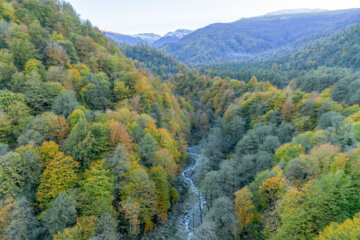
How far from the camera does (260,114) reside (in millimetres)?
74500

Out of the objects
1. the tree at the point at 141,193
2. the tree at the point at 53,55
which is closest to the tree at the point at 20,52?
the tree at the point at 53,55

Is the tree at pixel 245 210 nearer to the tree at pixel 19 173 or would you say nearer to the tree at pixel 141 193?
the tree at pixel 141 193

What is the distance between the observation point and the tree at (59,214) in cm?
2880

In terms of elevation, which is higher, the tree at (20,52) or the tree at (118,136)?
the tree at (20,52)

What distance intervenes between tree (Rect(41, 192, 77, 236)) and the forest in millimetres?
143

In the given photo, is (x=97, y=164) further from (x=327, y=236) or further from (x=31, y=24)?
(x=31, y=24)

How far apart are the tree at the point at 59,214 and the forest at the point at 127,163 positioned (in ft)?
0.47

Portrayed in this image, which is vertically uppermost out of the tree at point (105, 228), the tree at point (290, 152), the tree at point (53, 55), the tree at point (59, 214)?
the tree at point (53, 55)

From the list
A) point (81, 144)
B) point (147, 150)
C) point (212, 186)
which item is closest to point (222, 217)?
point (212, 186)

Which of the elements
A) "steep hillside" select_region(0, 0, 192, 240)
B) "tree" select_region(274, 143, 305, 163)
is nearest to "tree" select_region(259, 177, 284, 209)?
"tree" select_region(274, 143, 305, 163)

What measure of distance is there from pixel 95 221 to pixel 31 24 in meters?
62.4

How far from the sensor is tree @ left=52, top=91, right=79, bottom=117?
146ft

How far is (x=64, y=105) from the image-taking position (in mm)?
44781

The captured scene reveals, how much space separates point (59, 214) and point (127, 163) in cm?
1357
